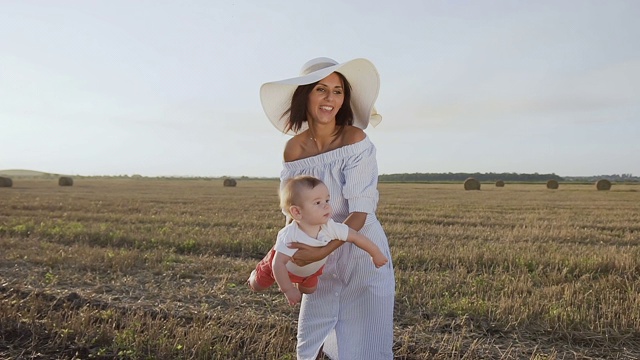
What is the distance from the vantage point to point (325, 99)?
3.24 metres

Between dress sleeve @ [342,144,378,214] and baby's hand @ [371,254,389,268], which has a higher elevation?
dress sleeve @ [342,144,378,214]

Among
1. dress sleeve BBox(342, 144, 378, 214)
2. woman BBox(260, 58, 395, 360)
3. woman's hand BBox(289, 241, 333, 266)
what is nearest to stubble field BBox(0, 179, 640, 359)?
woman BBox(260, 58, 395, 360)

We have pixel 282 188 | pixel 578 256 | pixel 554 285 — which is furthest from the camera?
pixel 578 256

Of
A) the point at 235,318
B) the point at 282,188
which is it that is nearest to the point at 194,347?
the point at 235,318

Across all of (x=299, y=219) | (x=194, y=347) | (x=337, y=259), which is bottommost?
(x=194, y=347)

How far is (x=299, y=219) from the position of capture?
2.97 meters

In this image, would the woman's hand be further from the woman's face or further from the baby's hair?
the woman's face

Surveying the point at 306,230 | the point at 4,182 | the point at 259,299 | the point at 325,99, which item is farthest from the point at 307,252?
the point at 4,182

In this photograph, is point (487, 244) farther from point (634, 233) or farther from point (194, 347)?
point (194, 347)

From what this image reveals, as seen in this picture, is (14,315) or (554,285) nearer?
Answer: (14,315)

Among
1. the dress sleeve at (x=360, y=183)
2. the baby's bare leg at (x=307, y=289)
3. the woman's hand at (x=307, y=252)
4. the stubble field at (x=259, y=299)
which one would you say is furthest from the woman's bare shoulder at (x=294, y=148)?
the stubble field at (x=259, y=299)

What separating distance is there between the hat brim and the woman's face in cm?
9

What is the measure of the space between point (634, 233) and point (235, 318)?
1045 centimetres

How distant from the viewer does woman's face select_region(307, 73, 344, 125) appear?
3242 mm
